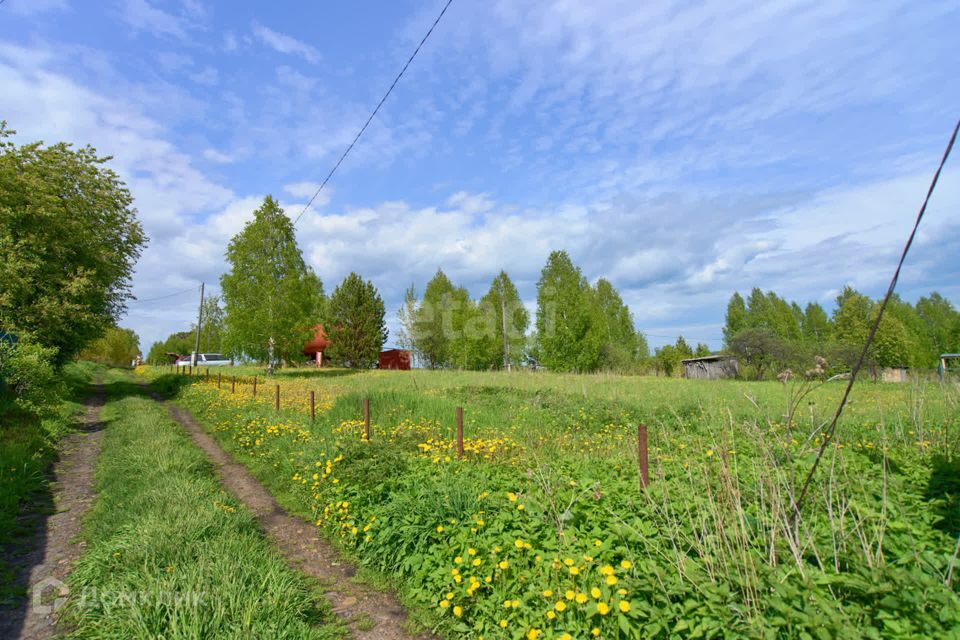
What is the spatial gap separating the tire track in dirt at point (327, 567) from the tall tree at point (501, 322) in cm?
3634

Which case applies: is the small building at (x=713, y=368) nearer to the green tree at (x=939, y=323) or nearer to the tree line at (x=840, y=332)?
the tree line at (x=840, y=332)

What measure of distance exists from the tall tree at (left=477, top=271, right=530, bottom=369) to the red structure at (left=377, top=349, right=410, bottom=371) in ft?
29.4

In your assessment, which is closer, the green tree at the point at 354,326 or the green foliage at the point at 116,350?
the green tree at the point at 354,326

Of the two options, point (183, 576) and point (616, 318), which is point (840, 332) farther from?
point (183, 576)

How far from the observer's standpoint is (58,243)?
58.0 ft

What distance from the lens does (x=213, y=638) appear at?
3.46 meters

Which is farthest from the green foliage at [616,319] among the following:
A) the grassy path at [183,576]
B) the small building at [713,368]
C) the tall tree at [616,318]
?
the grassy path at [183,576]

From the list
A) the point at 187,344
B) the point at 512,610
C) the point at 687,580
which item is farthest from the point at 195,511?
the point at 187,344

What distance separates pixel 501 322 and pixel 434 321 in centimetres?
674

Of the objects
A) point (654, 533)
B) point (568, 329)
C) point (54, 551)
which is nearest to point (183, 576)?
point (54, 551)

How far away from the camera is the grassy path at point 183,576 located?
142 inches

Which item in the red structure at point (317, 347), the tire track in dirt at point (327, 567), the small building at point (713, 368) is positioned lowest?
the tire track in dirt at point (327, 567)

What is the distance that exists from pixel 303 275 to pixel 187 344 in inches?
2252

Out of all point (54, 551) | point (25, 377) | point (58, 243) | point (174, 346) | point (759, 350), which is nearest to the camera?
point (54, 551)
